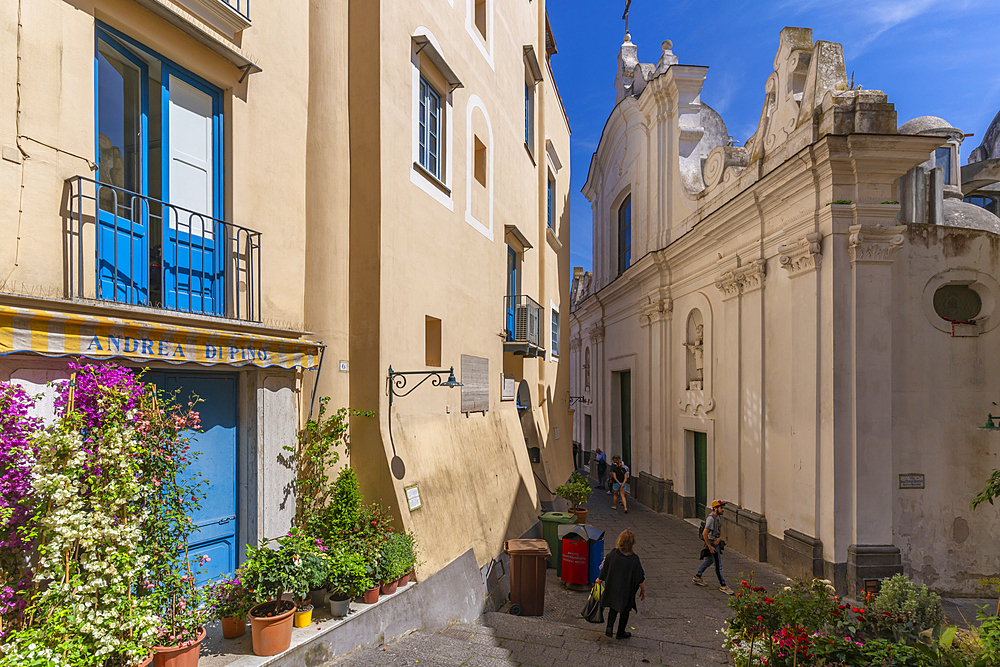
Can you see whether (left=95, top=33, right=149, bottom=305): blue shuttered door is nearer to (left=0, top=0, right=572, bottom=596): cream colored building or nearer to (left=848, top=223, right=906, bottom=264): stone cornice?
(left=0, top=0, right=572, bottom=596): cream colored building

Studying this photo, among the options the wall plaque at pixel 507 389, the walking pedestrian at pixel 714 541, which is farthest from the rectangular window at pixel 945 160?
the wall plaque at pixel 507 389

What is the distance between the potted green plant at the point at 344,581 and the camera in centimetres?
585

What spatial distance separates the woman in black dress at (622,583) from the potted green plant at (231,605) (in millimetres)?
4147

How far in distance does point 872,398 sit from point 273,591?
30.4ft

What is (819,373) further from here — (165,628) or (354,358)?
(165,628)

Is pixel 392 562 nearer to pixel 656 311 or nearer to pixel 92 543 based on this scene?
pixel 92 543

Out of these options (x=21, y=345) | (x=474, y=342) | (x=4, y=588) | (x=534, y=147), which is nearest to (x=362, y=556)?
(x=4, y=588)

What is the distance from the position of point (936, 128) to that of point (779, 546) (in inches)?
363

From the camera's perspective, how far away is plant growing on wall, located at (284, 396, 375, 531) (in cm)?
691

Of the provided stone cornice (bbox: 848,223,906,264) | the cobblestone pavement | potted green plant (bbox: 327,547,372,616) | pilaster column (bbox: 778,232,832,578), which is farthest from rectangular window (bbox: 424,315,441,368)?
stone cornice (bbox: 848,223,906,264)

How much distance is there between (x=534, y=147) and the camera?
16359mm

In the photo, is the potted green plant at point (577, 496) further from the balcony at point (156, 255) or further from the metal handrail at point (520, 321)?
the balcony at point (156, 255)

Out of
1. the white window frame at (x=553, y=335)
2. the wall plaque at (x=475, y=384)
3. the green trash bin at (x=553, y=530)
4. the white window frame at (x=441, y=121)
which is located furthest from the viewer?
the white window frame at (x=553, y=335)

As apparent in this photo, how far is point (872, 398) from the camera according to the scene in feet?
32.1
